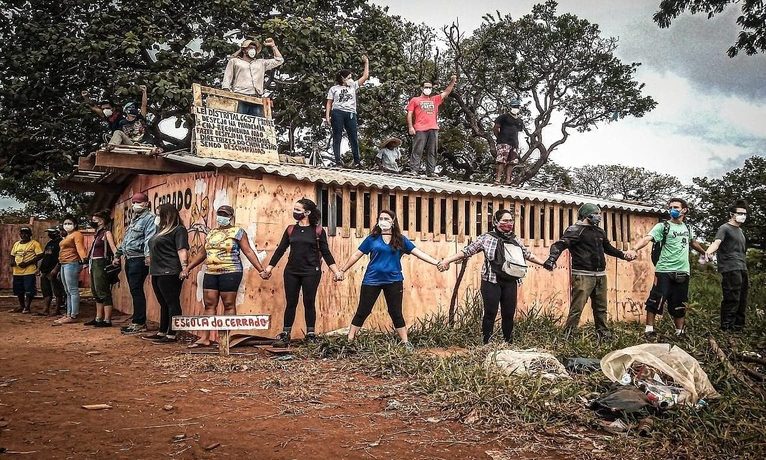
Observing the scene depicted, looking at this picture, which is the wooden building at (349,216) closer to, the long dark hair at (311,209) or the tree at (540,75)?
the long dark hair at (311,209)

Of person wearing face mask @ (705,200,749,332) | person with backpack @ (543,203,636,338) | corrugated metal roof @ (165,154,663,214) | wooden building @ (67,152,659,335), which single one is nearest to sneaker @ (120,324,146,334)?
wooden building @ (67,152,659,335)

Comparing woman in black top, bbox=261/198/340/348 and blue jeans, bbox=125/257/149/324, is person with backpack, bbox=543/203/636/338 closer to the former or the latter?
woman in black top, bbox=261/198/340/348

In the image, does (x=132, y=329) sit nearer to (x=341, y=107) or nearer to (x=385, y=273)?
(x=385, y=273)

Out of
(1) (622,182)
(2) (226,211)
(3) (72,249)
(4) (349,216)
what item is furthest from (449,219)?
(1) (622,182)

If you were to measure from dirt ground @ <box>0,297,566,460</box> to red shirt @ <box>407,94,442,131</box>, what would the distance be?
5961 mm

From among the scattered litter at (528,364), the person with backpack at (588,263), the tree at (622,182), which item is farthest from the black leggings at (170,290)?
the tree at (622,182)

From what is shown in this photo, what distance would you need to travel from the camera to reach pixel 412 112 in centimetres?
1123

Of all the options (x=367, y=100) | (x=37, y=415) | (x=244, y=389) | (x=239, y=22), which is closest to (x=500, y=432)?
(x=244, y=389)

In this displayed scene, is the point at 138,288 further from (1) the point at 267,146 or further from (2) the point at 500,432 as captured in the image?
(2) the point at 500,432

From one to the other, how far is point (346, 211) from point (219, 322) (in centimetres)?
265

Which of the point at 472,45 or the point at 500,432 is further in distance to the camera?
the point at 472,45

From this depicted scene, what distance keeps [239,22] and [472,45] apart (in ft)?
35.1

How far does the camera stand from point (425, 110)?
1115 cm

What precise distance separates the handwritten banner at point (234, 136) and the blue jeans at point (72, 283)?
3360mm
